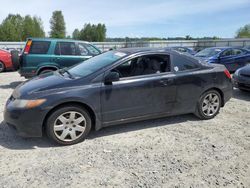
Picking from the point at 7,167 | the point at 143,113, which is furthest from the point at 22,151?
the point at 143,113

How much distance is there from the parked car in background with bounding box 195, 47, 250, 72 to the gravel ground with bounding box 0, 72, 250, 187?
6.91m

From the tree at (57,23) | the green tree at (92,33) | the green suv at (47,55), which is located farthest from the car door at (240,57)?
the green tree at (92,33)

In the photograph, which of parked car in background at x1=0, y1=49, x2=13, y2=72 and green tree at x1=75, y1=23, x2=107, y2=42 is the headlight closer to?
parked car in background at x1=0, y1=49, x2=13, y2=72

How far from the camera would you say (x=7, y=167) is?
3.14 meters

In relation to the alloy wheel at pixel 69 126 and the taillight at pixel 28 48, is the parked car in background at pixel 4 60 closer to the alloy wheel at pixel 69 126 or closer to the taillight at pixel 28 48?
the taillight at pixel 28 48

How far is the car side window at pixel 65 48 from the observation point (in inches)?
308

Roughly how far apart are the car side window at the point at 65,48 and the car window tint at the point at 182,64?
14.7ft

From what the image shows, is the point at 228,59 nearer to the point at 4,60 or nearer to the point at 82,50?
the point at 82,50

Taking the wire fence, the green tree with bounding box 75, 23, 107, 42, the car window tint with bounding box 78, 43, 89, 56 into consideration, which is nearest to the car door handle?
the car window tint with bounding box 78, 43, 89, 56

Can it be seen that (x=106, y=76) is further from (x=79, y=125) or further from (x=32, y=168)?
(x=32, y=168)

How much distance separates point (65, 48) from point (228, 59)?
24.8 feet

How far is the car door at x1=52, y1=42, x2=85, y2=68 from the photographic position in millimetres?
7723

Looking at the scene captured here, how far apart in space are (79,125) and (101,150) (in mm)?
545

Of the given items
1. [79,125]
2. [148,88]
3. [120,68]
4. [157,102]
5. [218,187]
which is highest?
[120,68]
